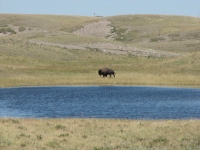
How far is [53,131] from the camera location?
27.7 m

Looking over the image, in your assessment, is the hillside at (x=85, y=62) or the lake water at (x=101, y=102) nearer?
the lake water at (x=101, y=102)

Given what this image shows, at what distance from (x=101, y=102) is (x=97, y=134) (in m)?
20.4

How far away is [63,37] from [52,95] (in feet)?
244

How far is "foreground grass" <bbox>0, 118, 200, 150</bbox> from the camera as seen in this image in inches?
939

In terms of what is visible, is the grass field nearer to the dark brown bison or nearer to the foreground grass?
the foreground grass

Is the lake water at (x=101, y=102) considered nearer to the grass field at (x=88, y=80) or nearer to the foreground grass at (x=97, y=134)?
the grass field at (x=88, y=80)

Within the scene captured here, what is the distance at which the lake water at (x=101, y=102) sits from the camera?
128ft

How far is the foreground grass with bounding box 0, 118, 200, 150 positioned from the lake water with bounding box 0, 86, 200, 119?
286 inches

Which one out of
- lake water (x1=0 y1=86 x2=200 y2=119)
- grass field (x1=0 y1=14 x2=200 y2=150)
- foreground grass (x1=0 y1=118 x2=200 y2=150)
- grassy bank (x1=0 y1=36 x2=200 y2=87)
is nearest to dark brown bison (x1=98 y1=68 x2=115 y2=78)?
grassy bank (x1=0 y1=36 x2=200 y2=87)

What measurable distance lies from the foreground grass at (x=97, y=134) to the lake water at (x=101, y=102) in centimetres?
726

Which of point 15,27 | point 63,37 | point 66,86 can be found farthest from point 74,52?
point 15,27

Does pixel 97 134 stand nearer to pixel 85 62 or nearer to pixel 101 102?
pixel 101 102

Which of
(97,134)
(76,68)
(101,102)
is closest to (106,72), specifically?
(76,68)

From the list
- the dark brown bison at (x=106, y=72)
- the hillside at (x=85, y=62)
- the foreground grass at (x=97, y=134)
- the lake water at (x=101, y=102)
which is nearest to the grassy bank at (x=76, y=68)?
the hillside at (x=85, y=62)
